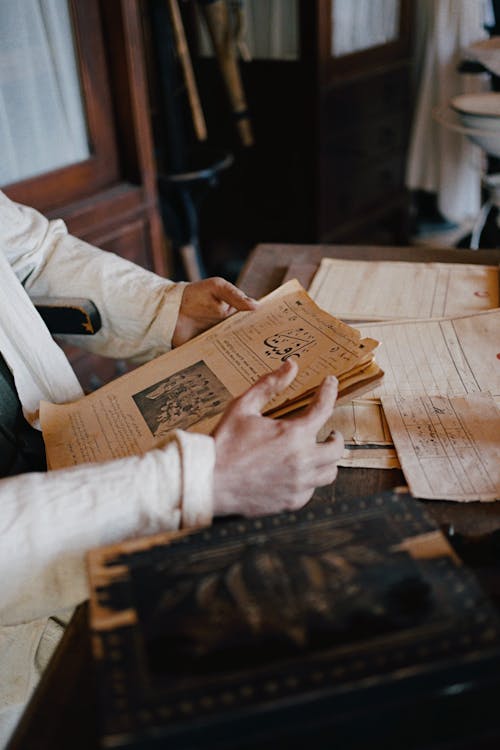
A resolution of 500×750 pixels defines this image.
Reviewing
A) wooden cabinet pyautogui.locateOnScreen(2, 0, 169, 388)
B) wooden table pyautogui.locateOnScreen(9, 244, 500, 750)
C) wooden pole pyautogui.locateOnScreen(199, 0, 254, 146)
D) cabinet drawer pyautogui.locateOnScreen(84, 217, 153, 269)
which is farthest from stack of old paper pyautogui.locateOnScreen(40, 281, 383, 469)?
wooden pole pyautogui.locateOnScreen(199, 0, 254, 146)

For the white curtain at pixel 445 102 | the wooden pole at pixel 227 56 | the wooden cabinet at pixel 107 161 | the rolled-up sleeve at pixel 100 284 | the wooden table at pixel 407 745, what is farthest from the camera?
the white curtain at pixel 445 102

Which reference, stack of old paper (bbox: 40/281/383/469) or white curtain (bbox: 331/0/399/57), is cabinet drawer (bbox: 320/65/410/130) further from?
stack of old paper (bbox: 40/281/383/469)

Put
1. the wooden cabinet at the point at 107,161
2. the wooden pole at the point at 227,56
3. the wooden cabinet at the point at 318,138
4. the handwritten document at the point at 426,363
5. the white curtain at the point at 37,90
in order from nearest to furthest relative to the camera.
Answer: the handwritten document at the point at 426,363
the white curtain at the point at 37,90
the wooden cabinet at the point at 107,161
the wooden pole at the point at 227,56
the wooden cabinet at the point at 318,138

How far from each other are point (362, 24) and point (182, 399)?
8.42 feet

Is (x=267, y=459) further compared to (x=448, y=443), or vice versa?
(x=448, y=443)

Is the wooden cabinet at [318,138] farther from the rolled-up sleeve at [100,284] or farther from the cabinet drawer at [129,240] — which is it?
the rolled-up sleeve at [100,284]

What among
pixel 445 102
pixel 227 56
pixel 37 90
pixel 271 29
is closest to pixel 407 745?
pixel 37 90

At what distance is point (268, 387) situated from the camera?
0.76m

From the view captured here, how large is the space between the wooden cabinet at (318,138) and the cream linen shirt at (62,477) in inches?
72.1

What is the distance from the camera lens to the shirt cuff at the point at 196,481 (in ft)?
2.14

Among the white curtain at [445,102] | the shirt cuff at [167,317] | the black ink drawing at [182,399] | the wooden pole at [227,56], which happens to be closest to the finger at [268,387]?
the black ink drawing at [182,399]

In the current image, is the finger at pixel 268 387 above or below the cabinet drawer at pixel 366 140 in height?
above

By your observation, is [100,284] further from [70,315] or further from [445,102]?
[445,102]

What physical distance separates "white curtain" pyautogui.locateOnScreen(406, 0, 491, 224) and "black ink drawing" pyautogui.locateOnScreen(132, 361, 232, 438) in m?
2.68
